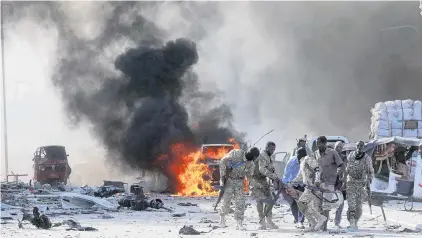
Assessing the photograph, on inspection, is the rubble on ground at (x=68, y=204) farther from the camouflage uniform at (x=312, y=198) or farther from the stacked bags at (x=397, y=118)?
the stacked bags at (x=397, y=118)

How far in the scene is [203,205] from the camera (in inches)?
687

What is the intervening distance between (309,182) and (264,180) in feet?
3.30

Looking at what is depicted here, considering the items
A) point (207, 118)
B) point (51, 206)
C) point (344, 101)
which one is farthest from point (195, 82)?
point (51, 206)

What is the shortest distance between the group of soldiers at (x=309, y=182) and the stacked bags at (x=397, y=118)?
907 centimetres

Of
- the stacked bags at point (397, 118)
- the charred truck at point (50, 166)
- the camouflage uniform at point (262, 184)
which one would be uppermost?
the stacked bags at point (397, 118)

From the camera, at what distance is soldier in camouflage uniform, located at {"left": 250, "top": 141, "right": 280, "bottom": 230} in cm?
1070

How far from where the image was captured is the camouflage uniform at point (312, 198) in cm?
1016

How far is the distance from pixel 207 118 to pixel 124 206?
19874 millimetres

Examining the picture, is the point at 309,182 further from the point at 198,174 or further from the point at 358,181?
the point at 198,174

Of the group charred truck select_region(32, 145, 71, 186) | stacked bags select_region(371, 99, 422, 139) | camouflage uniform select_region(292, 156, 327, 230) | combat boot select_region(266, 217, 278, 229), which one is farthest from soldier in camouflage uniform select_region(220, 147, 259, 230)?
charred truck select_region(32, 145, 71, 186)

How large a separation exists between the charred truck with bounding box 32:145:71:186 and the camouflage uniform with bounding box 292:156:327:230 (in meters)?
17.6

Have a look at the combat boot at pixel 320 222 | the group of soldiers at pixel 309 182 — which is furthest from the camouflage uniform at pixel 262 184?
the combat boot at pixel 320 222

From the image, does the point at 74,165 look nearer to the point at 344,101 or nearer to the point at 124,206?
the point at 344,101

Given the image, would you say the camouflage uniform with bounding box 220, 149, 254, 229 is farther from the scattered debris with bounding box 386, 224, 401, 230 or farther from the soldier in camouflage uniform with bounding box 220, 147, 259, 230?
the scattered debris with bounding box 386, 224, 401, 230
